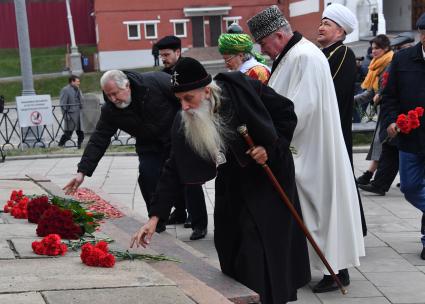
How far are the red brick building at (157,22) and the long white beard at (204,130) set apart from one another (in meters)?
41.4

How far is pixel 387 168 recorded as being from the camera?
866 centimetres

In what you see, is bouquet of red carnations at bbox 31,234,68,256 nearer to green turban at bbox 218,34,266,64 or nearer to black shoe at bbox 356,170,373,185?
green turban at bbox 218,34,266,64

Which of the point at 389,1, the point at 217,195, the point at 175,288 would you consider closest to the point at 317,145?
the point at 217,195

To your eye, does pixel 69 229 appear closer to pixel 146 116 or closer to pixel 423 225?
pixel 146 116

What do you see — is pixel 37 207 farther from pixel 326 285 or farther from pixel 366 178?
pixel 366 178

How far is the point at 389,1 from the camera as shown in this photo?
45.2 m

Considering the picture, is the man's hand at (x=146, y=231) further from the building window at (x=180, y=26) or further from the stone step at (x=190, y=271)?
the building window at (x=180, y=26)

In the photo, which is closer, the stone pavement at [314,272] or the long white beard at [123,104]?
the stone pavement at [314,272]

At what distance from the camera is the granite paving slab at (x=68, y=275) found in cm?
426

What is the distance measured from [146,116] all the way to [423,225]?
8.24 ft

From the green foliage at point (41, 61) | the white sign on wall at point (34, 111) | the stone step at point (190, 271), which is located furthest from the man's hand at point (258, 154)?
the green foliage at point (41, 61)

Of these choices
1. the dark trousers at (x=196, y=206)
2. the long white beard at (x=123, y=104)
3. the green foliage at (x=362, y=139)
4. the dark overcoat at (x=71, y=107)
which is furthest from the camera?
the dark overcoat at (x=71, y=107)

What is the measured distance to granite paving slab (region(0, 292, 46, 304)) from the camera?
12.8 feet

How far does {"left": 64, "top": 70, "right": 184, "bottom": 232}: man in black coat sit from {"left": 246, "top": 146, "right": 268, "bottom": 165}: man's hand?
2.02 meters
